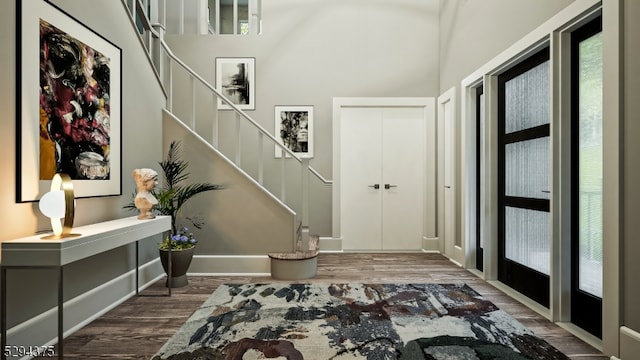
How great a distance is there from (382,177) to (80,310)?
4029 millimetres

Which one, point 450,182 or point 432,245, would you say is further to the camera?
point 432,245

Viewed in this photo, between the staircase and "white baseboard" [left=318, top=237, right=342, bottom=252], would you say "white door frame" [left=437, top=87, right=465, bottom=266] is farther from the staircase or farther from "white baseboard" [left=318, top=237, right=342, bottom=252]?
the staircase

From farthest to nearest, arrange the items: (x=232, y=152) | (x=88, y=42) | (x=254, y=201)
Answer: (x=232, y=152) < (x=254, y=201) < (x=88, y=42)

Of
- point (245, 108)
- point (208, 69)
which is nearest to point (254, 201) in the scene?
point (245, 108)

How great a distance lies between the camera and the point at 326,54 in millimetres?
5555

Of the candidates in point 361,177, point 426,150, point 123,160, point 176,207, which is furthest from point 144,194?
point 426,150

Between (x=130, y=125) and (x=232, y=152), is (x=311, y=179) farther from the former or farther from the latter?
(x=130, y=125)

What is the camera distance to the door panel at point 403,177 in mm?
5594

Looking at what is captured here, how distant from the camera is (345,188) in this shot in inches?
220

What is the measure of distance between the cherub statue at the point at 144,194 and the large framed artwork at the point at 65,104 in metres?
0.22

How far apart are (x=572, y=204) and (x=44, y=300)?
358 centimetres

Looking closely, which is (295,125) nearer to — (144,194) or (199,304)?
(144,194)

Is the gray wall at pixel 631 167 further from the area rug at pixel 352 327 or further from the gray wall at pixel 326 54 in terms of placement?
the gray wall at pixel 326 54

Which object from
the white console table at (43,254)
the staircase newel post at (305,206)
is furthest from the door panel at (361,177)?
the white console table at (43,254)
